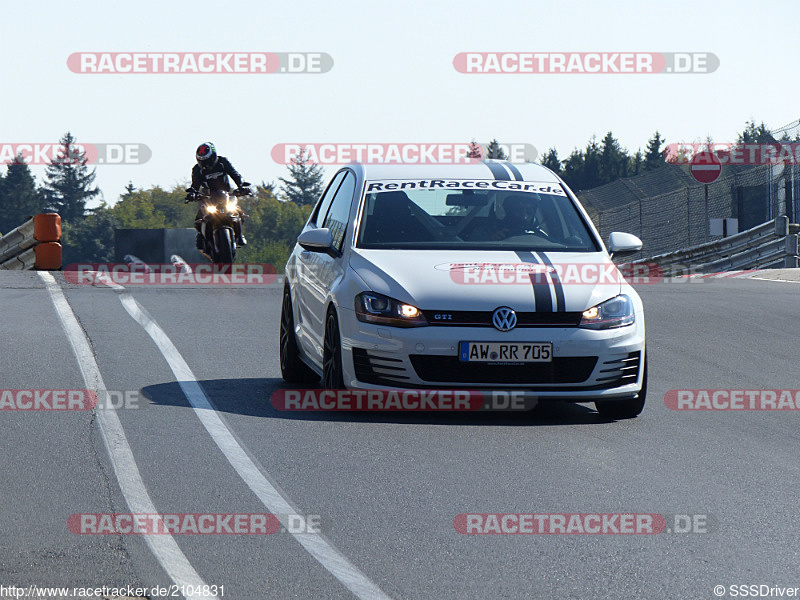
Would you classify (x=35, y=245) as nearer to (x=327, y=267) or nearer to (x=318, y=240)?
(x=327, y=267)

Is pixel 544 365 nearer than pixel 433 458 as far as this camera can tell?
No

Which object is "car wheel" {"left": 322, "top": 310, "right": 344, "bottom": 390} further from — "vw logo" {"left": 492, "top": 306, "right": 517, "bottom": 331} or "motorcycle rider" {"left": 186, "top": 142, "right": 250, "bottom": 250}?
"motorcycle rider" {"left": 186, "top": 142, "right": 250, "bottom": 250}

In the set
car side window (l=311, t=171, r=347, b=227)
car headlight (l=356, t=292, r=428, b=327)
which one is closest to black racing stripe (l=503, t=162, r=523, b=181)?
car side window (l=311, t=171, r=347, b=227)

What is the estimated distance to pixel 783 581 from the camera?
15.4 ft

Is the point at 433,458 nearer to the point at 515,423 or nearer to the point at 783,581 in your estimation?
the point at 515,423

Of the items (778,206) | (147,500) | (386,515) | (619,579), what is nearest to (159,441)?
(147,500)

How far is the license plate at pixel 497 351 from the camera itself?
8055 millimetres

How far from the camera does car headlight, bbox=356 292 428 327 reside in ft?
26.6

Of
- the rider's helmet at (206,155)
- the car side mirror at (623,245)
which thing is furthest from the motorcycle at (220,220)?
the car side mirror at (623,245)

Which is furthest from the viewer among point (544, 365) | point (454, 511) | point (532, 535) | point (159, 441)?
point (544, 365)

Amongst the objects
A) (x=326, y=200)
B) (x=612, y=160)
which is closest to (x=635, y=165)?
(x=612, y=160)

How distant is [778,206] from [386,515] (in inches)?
1043

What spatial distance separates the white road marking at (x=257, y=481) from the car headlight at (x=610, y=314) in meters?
2.27

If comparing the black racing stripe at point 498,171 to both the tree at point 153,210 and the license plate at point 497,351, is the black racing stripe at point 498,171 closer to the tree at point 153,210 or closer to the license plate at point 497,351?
the license plate at point 497,351
